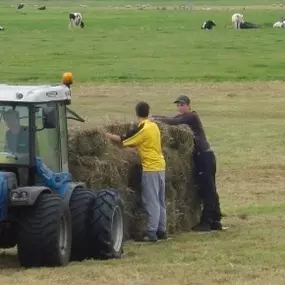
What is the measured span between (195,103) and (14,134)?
1986cm

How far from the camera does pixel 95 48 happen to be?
174ft

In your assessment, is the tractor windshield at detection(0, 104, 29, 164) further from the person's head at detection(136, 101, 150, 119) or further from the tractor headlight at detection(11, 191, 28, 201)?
the person's head at detection(136, 101, 150, 119)

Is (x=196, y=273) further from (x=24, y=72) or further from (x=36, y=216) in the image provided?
(x=24, y=72)

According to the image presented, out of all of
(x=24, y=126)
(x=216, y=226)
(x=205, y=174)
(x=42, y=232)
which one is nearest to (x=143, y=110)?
(x=205, y=174)

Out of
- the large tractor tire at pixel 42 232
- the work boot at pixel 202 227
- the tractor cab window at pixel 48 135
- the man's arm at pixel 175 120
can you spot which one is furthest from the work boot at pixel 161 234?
the large tractor tire at pixel 42 232

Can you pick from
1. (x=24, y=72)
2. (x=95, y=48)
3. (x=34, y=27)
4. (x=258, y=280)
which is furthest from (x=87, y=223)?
(x=34, y=27)

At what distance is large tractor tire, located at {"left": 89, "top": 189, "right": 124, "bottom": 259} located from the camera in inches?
490

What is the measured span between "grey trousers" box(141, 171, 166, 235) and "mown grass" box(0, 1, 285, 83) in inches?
923

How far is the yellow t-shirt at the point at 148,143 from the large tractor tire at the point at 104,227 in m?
1.44

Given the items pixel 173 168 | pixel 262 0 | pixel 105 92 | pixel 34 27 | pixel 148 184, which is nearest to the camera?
pixel 148 184

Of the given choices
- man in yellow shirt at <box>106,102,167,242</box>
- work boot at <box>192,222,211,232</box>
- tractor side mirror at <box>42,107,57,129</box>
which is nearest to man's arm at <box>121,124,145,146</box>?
man in yellow shirt at <box>106,102,167,242</box>

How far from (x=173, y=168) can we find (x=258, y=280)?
4.44 metres

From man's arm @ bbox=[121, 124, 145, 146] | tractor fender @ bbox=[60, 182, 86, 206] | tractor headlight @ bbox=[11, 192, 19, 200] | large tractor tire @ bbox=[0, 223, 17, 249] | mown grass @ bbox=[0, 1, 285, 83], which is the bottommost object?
mown grass @ bbox=[0, 1, 285, 83]

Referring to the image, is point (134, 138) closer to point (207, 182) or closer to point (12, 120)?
point (207, 182)
